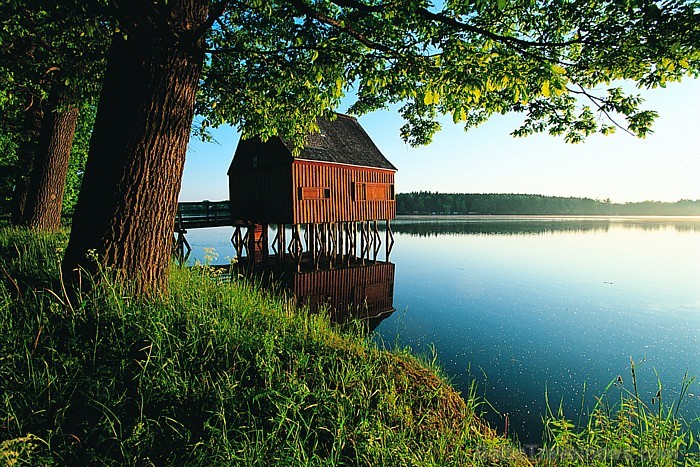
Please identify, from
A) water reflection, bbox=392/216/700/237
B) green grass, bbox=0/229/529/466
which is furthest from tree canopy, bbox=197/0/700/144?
water reflection, bbox=392/216/700/237

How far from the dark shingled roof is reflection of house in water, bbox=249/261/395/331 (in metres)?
6.14

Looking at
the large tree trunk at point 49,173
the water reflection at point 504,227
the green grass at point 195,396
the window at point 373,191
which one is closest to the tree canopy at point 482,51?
the green grass at point 195,396

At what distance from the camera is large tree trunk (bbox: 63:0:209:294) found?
377cm

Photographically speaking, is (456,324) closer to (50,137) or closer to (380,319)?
(380,319)

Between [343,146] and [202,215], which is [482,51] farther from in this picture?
[202,215]

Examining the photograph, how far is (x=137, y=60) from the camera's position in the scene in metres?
3.80

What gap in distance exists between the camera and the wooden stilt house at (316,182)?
1808 cm

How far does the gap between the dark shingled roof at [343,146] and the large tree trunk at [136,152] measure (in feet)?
44.1

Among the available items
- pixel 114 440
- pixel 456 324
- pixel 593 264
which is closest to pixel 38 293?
pixel 114 440

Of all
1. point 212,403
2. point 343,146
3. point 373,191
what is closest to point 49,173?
point 212,403

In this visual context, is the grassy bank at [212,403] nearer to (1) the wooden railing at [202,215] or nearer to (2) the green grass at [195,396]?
(2) the green grass at [195,396]

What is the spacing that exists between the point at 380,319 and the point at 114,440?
9773mm

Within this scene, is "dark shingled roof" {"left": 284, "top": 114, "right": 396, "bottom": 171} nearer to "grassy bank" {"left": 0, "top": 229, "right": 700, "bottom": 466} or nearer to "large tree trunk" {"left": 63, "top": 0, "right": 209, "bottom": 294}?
"large tree trunk" {"left": 63, "top": 0, "right": 209, "bottom": 294}

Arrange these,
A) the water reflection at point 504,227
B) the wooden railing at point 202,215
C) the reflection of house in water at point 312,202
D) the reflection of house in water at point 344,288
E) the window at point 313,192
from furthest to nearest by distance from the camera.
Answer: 1. the water reflection at point 504,227
2. the wooden railing at point 202,215
3. the window at point 313,192
4. the reflection of house in water at point 312,202
5. the reflection of house in water at point 344,288
